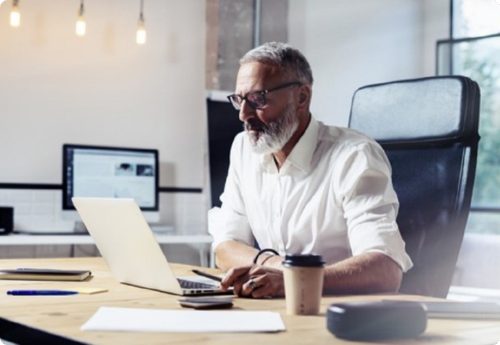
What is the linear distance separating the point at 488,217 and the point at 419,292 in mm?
4334

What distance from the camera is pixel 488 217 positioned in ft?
20.0

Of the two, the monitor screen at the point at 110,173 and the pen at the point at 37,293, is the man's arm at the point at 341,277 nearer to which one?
the pen at the point at 37,293

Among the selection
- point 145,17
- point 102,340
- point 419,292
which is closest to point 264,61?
point 419,292

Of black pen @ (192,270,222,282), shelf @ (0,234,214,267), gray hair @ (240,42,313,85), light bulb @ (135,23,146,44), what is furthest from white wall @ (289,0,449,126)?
black pen @ (192,270,222,282)

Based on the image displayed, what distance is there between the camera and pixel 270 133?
2.11 m

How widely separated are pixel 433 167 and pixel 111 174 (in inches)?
104

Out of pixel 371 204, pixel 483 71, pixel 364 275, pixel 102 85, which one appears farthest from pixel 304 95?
pixel 483 71

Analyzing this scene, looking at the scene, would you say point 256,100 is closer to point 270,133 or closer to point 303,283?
point 270,133


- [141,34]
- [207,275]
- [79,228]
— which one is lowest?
[79,228]

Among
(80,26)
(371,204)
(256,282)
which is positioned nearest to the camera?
(256,282)

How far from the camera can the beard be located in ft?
6.94

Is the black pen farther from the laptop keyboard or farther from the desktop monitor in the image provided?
the desktop monitor

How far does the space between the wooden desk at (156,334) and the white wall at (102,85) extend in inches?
116

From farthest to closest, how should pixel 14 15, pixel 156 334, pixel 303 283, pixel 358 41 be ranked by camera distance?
pixel 358 41, pixel 14 15, pixel 303 283, pixel 156 334
